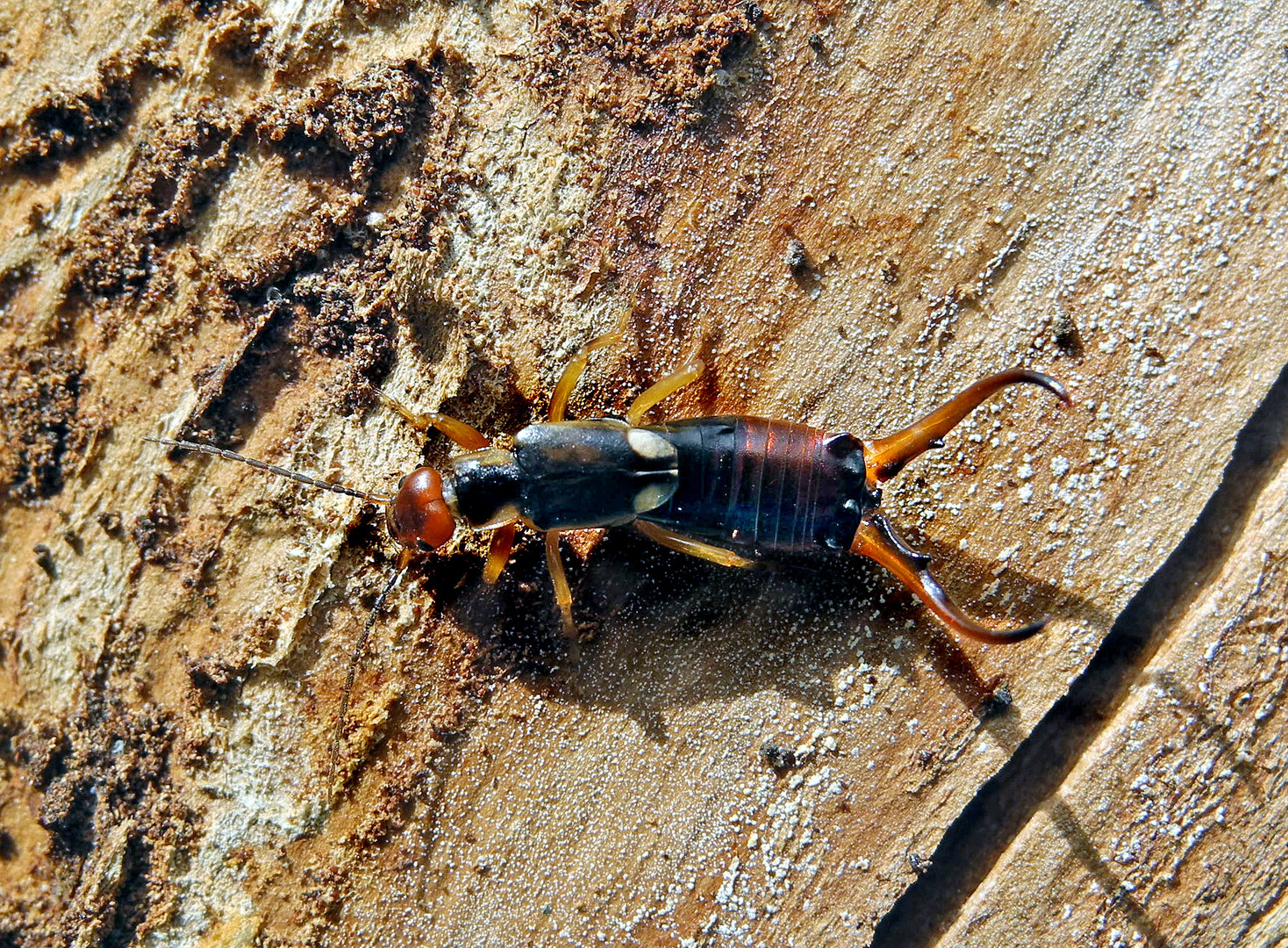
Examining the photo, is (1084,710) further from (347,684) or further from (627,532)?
(347,684)

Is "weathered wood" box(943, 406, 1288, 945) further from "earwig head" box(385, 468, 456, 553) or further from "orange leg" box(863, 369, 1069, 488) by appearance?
"earwig head" box(385, 468, 456, 553)

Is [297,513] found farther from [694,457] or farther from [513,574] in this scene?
[694,457]

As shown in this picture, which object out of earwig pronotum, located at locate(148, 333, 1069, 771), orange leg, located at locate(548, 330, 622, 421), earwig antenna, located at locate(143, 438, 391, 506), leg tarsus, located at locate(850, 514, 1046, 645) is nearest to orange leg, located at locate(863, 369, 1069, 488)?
earwig pronotum, located at locate(148, 333, 1069, 771)

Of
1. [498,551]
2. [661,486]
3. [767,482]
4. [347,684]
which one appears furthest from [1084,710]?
[347,684]

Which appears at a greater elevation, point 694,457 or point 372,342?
point 372,342

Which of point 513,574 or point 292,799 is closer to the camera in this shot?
point 292,799

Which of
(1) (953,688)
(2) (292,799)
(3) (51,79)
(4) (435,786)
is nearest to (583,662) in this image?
(4) (435,786)

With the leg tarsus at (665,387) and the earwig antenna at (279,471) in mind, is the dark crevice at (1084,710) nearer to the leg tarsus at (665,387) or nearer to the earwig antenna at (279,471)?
the leg tarsus at (665,387)
